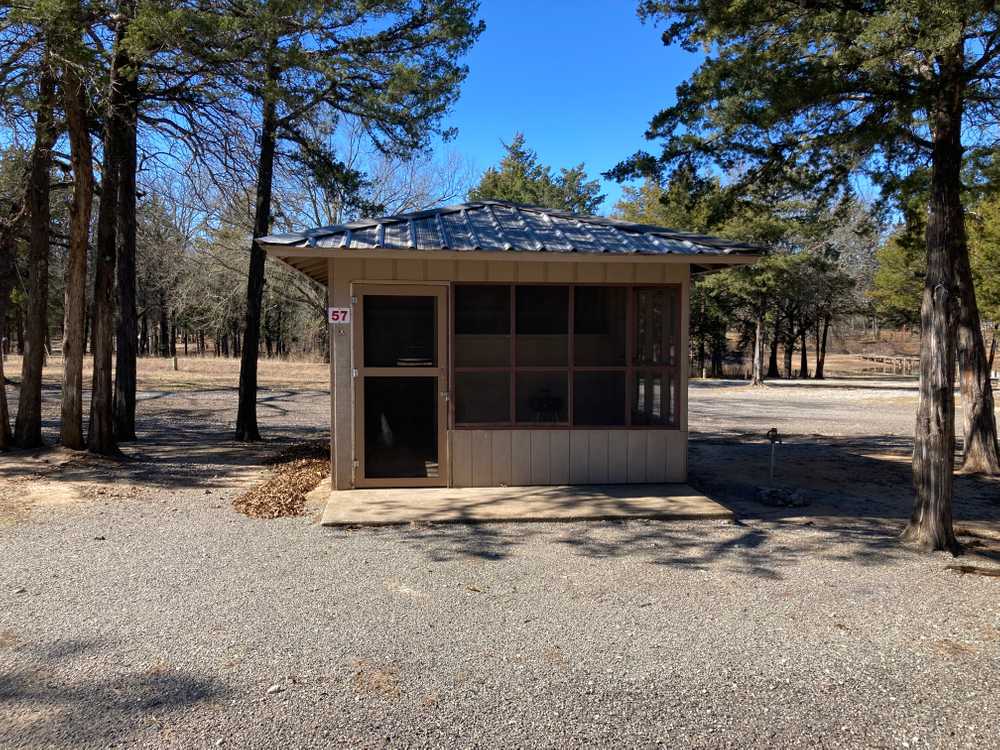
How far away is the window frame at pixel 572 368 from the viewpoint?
679 centimetres

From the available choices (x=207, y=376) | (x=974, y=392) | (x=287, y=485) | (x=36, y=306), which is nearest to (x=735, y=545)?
(x=287, y=485)

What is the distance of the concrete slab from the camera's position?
5.88 m

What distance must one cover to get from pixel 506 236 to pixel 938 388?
12.6ft

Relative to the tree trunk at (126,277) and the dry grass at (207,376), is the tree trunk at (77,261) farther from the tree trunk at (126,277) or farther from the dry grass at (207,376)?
the dry grass at (207,376)

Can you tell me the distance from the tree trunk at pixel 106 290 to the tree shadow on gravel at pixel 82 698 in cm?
615

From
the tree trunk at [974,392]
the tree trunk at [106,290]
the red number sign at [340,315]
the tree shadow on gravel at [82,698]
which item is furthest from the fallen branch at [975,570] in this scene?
the tree trunk at [106,290]

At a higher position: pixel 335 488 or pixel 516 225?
pixel 516 225

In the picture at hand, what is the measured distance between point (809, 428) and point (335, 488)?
10.5 m

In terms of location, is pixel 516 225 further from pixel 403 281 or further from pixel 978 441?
pixel 978 441

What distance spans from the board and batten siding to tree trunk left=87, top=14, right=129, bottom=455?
4.97m

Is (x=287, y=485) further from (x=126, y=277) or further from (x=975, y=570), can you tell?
(x=975, y=570)

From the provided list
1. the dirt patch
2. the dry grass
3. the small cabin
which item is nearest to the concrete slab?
the small cabin

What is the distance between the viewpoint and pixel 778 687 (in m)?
3.08

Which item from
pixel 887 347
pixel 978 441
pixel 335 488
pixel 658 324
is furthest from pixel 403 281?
pixel 887 347
